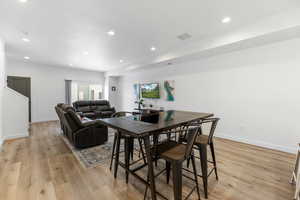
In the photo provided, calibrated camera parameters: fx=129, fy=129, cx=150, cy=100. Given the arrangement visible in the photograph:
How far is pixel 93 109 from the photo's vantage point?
20.9 ft

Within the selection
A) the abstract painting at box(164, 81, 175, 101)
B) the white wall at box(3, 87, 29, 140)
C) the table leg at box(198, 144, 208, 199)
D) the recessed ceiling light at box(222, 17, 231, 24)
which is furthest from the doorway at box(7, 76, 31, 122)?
the recessed ceiling light at box(222, 17, 231, 24)

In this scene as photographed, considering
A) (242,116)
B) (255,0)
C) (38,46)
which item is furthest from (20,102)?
(242,116)

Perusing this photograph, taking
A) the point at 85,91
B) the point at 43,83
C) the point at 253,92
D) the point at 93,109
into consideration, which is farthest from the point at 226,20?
the point at 43,83

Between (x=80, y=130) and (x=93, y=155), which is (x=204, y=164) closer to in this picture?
(x=93, y=155)

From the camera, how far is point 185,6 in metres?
2.24

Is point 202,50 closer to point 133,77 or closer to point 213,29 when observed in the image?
point 213,29

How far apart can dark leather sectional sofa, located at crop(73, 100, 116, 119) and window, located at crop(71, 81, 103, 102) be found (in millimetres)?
1673

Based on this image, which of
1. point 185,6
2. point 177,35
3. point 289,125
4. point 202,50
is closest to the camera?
point 185,6

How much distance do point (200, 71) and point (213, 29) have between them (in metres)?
1.62

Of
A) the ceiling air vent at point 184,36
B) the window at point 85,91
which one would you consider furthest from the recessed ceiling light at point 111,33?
the window at point 85,91

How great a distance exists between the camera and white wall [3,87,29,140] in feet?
12.1

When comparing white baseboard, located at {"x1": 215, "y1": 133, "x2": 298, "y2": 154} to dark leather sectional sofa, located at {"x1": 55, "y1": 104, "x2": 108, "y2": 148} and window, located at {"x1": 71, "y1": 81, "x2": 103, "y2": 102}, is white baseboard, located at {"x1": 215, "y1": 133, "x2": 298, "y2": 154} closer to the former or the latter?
dark leather sectional sofa, located at {"x1": 55, "y1": 104, "x2": 108, "y2": 148}

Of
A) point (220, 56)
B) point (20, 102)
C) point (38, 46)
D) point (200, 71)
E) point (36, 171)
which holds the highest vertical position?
point (38, 46)

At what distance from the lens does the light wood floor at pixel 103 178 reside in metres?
1.72
